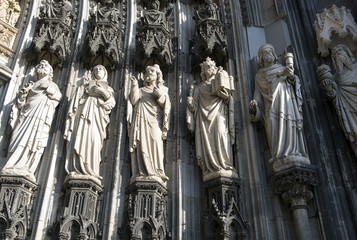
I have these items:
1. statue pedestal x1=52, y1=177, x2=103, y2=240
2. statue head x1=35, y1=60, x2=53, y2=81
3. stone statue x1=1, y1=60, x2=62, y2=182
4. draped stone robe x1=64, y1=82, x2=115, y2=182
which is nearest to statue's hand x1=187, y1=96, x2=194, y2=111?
draped stone robe x1=64, y1=82, x2=115, y2=182

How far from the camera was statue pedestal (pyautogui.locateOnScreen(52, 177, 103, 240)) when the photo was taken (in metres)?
6.06

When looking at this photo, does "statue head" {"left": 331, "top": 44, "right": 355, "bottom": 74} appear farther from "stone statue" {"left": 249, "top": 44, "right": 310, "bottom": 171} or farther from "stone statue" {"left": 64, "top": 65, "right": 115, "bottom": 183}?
"stone statue" {"left": 64, "top": 65, "right": 115, "bottom": 183}

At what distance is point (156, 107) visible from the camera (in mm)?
7398

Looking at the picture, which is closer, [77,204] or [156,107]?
[77,204]

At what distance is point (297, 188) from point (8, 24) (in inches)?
265

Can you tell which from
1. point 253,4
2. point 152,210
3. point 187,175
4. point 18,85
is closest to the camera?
point 152,210

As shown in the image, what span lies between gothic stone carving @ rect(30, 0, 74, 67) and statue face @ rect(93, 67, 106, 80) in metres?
0.79

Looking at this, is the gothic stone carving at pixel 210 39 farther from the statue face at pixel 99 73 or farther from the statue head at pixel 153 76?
the statue face at pixel 99 73

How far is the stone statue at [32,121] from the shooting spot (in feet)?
21.8

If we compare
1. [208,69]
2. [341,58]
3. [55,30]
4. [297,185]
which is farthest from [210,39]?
[297,185]

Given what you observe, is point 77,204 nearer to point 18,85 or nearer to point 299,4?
point 18,85

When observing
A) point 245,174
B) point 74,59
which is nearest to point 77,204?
point 245,174

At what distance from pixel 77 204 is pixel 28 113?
1978 mm

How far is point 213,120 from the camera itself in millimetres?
6973
